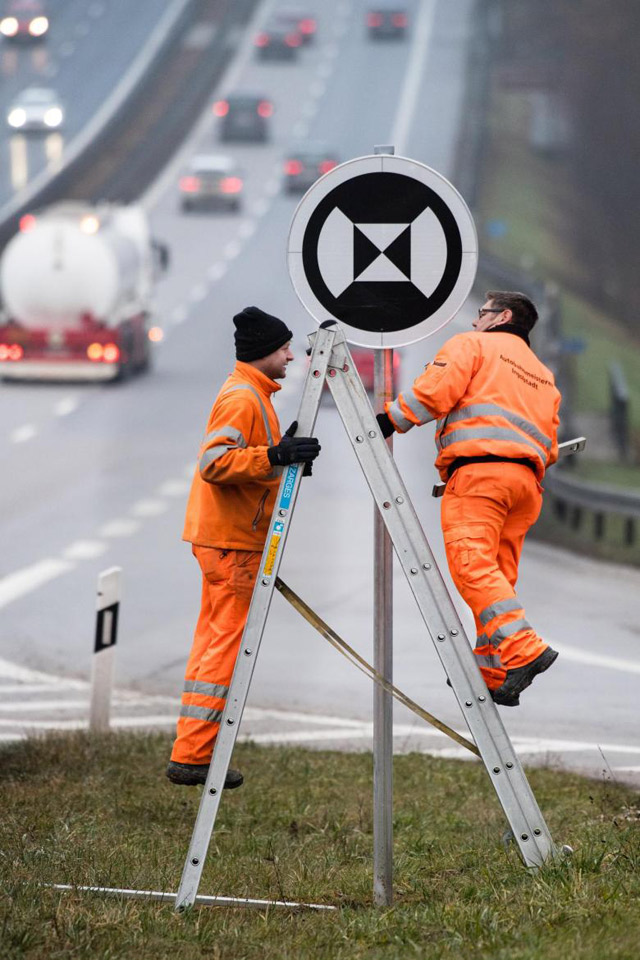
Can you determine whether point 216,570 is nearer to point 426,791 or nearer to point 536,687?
point 426,791

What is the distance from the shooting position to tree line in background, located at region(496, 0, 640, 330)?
59.6 meters

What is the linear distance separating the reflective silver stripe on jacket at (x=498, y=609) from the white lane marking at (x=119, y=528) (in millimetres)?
16093

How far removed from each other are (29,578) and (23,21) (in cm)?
6920

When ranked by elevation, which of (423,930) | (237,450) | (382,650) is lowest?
(423,930)

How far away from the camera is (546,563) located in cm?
2109

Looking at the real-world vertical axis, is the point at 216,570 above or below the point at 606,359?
above

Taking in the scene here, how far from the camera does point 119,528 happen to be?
75.4ft

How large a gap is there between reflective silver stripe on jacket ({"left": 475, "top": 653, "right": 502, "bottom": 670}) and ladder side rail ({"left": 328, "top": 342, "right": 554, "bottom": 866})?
0.40 meters

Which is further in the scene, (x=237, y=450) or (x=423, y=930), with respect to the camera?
(x=237, y=450)

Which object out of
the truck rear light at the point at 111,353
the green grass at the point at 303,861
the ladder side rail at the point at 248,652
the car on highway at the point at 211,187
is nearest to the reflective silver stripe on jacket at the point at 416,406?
the ladder side rail at the point at 248,652

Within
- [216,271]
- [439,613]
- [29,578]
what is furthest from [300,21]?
[439,613]

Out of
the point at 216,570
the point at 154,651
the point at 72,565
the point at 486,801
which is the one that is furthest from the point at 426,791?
the point at 72,565

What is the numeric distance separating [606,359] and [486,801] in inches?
1452

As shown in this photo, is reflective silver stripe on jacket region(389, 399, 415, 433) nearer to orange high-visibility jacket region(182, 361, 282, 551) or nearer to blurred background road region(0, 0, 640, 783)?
orange high-visibility jacket region(182, 361, 282, 551)
